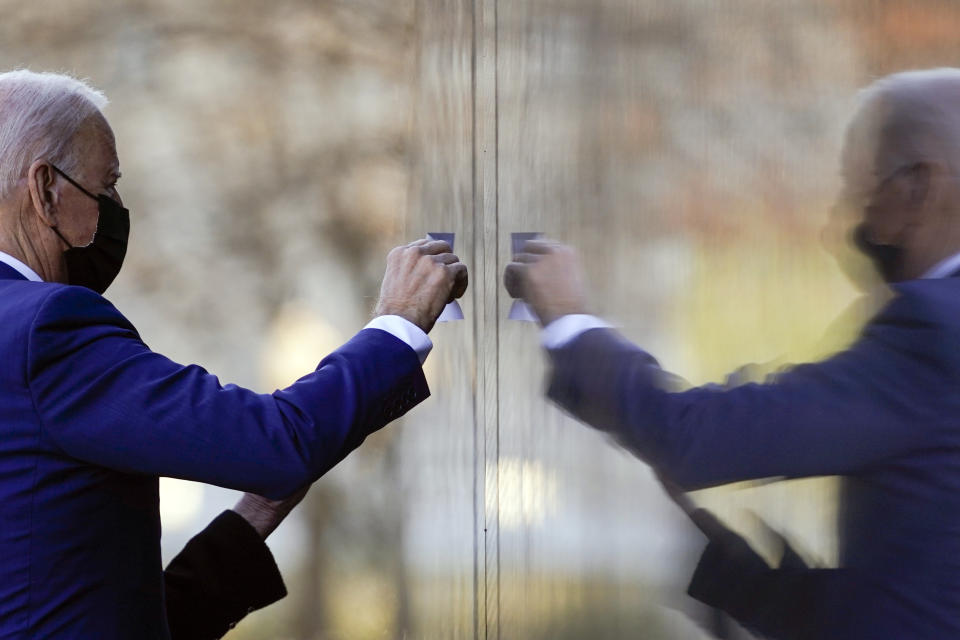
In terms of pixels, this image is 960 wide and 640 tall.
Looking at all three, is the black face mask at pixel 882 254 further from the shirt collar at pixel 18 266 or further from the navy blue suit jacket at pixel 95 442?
the shirt collar at pixel 18 266

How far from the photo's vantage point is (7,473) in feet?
4.07

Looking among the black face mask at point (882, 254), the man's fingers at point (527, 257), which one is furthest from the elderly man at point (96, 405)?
the black face mask at point (882, 254)

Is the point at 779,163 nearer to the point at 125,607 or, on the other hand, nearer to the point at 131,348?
the point at 131,348

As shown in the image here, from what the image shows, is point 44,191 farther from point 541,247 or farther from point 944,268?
point 944,268

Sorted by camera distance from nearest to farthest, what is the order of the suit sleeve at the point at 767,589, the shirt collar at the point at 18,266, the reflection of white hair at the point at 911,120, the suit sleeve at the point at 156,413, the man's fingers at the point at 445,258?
the reflection of white hair at the point at 911,120 < the suit sleeve at the point at 767,589 < the suit sleeve at the point at 156,413 < the shirt collar at the point at 18,266 < the man's fingers at the point at 445,258

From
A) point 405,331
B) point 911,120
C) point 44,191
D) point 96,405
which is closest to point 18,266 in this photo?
point 44,191

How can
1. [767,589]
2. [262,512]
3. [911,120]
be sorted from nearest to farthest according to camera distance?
[911,120]
[767,589]
[262,512]

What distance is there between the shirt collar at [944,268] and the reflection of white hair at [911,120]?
8 centimetres

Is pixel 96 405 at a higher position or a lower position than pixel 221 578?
higher

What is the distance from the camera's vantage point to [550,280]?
1326 mm

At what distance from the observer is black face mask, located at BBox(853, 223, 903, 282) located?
94 centimetres

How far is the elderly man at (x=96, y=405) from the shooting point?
1.22m

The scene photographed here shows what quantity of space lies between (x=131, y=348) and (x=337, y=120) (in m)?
2.17

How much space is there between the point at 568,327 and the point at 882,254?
42 cm
